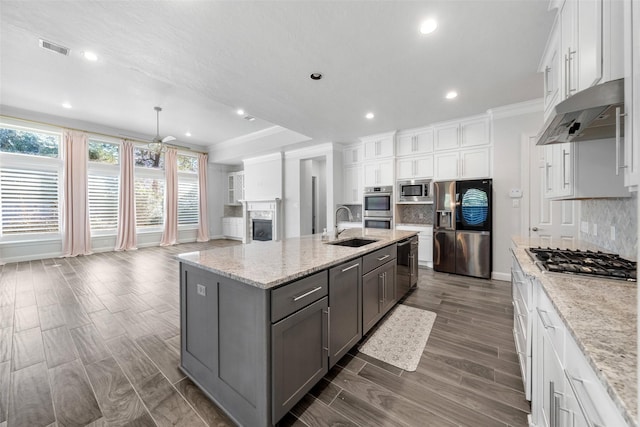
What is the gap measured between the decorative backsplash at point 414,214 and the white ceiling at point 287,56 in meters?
1.73

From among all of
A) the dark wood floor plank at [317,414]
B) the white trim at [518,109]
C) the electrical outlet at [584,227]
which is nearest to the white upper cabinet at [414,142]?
the white trim at [518,109]

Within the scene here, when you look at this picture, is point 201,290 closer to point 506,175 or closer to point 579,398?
point 579,398

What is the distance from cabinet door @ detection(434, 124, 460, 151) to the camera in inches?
177

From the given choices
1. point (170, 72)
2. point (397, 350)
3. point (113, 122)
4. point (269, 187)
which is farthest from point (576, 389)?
point (113, 122)

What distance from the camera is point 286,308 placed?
53.3 inches

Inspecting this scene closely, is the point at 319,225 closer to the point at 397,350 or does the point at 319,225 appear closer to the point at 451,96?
the point at 451,96

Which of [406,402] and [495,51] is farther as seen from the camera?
[495,51]

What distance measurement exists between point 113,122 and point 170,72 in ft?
14.3

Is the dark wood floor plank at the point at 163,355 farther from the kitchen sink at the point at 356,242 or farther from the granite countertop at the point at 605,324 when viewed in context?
the granite countertop at the point at 605,324

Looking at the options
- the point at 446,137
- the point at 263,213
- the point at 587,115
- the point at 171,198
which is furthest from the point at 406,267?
the point at 171,198

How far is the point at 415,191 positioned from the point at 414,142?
103 cm

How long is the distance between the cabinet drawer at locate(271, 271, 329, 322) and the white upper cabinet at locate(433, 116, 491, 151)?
4.11m

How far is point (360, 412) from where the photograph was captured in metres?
1.49

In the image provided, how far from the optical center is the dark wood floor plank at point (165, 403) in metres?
1.42
